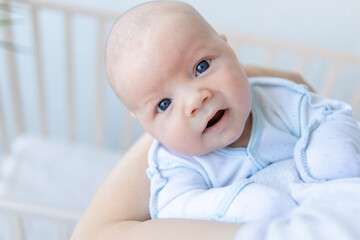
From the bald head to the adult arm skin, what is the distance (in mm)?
145

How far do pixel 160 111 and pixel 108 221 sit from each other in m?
0.19

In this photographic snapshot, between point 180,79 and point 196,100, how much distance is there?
0.15 ft

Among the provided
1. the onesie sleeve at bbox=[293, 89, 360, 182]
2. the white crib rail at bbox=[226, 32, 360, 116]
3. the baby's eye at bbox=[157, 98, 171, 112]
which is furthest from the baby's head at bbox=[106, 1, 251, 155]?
the white crib rail at bbox=[226, 32, 360, 116]

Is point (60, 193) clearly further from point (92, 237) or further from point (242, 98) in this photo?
point (242, 98)

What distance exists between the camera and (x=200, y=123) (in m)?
0.59

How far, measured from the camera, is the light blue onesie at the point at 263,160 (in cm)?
54

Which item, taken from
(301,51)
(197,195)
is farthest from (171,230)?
(301,51)

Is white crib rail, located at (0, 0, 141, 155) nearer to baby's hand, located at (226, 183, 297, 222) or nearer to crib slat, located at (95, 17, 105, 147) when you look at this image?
crib slat, located at (95, 17, 105, 147)

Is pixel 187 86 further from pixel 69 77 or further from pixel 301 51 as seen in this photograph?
pixel 69 77

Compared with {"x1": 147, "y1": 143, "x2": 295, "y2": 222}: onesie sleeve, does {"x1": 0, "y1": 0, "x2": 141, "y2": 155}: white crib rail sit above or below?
below

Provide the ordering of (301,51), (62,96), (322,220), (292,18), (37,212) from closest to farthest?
(322,220), (37,212), (301,51), (292,18), (62,96)

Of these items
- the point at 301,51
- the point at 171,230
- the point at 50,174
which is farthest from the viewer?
the point at 50,174

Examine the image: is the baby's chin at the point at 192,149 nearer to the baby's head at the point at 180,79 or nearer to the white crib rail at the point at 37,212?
the baby's head at the point at 180,79

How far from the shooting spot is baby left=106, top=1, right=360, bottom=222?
57 centimetres
